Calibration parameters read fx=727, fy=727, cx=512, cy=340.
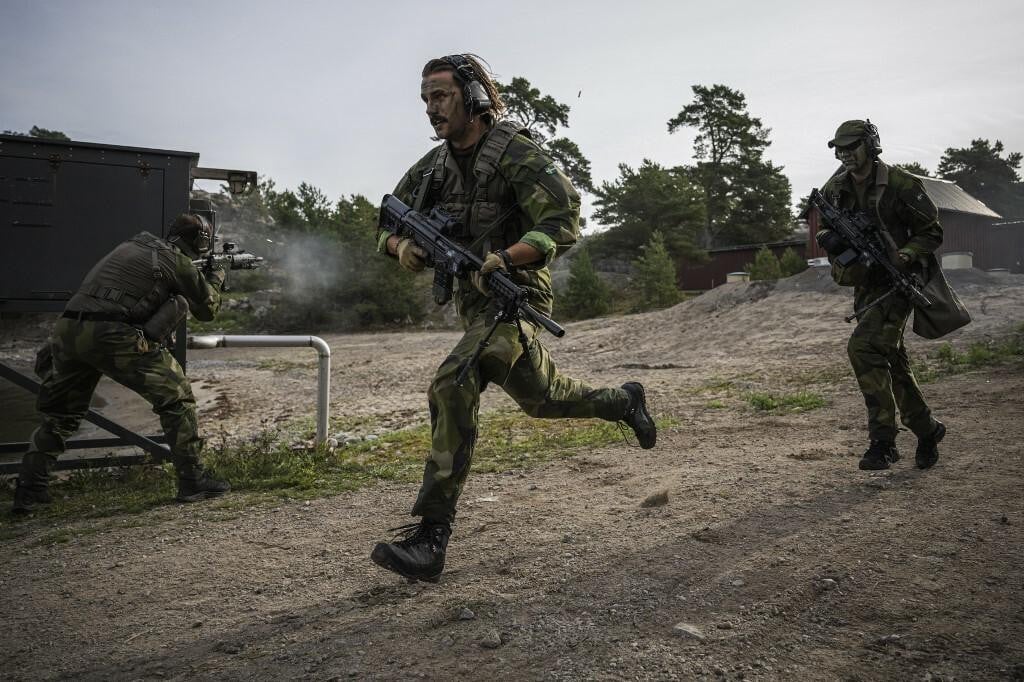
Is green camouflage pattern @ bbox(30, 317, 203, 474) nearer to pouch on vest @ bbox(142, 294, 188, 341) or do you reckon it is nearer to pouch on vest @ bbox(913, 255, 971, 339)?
pouch on vest @ bbox(142, 294, 188, 341)

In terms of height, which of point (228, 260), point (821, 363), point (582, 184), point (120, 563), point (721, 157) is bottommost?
point (120, 563)

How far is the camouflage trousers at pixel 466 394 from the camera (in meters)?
3.02

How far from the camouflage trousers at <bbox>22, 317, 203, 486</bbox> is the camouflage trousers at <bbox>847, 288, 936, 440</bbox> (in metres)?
4.34

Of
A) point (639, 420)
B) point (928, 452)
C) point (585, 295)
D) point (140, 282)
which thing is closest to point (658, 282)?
point (585, 295)

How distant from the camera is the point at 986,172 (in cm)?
5191

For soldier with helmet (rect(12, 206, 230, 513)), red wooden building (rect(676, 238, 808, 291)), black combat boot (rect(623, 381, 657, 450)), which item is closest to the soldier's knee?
black combat boot (rect(623, 381, 657, 450))

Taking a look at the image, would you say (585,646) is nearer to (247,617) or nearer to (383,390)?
(247,617)

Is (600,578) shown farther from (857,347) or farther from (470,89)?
(857,347)

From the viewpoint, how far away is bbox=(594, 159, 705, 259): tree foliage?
3300cm

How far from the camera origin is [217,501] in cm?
474

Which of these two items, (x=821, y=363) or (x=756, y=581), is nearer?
(x=756, y=581)

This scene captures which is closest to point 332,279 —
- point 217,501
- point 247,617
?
point 217,501

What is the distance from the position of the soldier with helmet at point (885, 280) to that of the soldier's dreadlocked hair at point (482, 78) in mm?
2413

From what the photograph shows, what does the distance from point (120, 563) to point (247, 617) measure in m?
1.18
